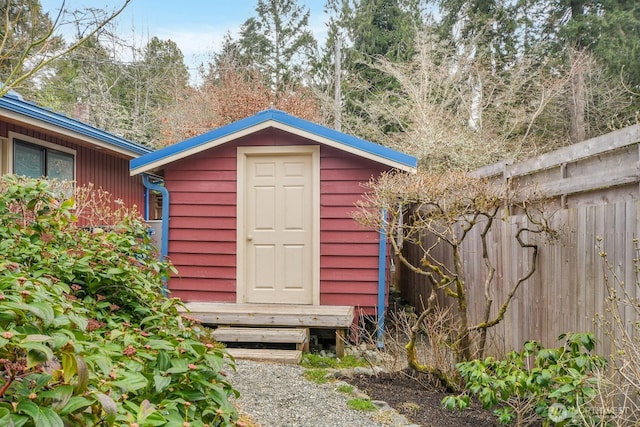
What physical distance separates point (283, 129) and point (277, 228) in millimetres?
1270

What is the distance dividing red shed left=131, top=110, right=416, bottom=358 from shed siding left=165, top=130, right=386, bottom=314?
0.04 feet

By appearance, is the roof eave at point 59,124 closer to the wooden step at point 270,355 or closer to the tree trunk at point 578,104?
the wooden step at point 270,355

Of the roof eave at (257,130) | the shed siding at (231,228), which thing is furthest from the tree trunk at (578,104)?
the shed siding at (231,228)

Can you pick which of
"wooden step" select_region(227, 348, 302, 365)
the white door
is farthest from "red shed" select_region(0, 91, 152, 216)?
"wooden step" select_region(227, 348, 302, 365)

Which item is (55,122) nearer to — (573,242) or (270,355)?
(270,355)

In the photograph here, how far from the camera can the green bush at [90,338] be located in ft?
4.28

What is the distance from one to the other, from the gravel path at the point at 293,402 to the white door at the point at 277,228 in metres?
1.82

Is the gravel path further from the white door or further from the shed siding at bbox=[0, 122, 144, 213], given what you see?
the shed siding at bbox=[0, 122, 144, 213]

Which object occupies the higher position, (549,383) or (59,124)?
(59,124)

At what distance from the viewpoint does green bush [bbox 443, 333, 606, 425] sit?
106 inches

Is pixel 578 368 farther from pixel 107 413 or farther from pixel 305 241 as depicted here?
pixel 305 241

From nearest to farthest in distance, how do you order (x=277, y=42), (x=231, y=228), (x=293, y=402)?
(x=293, y=402) < (x=231, y=228) < (x=277, y=42)

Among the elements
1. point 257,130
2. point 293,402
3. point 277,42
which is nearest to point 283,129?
point 257,130

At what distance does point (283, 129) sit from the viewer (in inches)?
243
